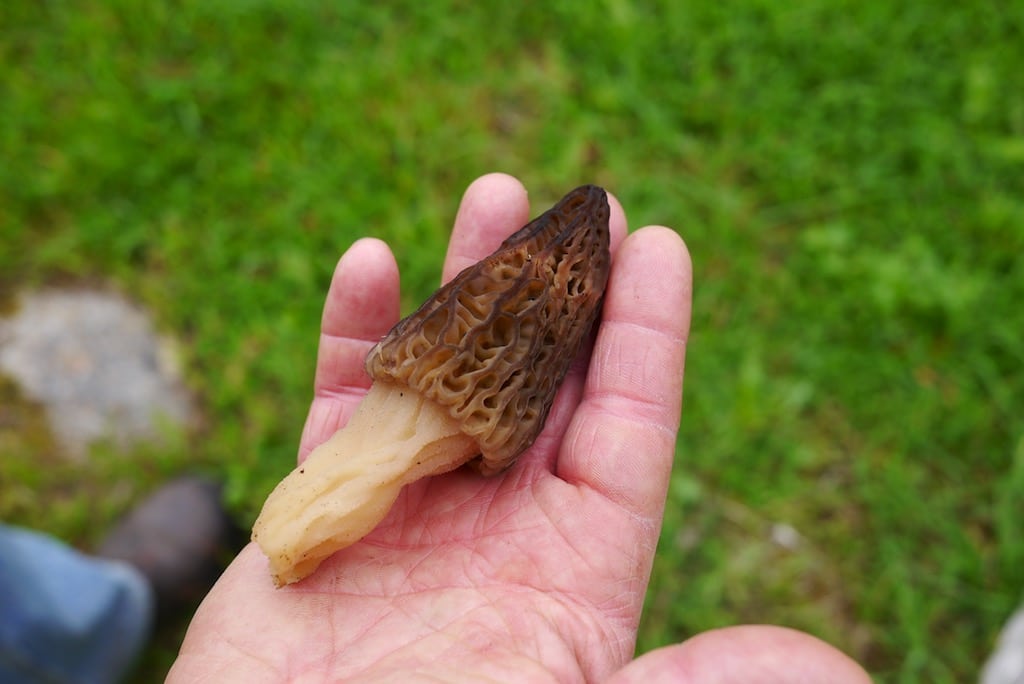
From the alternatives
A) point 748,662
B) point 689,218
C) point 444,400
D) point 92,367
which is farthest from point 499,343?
point 92,367

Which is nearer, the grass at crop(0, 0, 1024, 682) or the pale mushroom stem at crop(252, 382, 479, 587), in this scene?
the pale mushroom stem at crop(252, 382, 479, 587)

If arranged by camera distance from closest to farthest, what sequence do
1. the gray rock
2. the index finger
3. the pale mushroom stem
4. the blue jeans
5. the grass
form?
the pale mushroom stem → the index finger → the blue jeans → the grass → the gray rock

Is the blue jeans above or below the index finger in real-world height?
below

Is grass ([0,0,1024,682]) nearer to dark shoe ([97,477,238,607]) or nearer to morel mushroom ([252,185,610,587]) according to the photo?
dark shoe ([97,477,238,607])

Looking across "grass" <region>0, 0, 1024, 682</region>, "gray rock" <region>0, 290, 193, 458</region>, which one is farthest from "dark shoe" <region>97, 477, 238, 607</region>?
"gray rock" <region>0, 290, 193, 458</region>

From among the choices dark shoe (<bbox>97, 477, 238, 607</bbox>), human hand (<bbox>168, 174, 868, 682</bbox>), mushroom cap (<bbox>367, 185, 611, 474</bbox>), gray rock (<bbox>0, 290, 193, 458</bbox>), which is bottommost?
dark shoe (<bbox>97, 477, 238, 607</bbox>)

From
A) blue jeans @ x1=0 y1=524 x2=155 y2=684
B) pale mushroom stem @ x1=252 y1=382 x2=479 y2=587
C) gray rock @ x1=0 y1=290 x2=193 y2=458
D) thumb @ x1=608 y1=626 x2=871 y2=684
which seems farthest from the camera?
gray rock @ x1=0 y1=290 x2=193 y2=458

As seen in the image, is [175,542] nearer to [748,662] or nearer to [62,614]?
[62,614]
